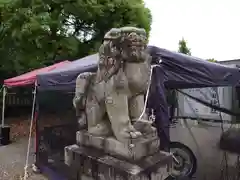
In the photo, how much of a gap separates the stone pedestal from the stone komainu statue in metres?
0.08

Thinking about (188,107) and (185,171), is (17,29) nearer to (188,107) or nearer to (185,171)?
(188,107)

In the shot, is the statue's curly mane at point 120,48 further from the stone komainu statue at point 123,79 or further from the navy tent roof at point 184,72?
the navy tent roof at point 184,72

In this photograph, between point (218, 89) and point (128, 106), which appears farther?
point (218, 89)

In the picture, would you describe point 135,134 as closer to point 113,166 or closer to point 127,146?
point 127,146

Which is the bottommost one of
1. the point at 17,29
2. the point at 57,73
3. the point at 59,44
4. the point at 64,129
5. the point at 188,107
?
the point at 64,129

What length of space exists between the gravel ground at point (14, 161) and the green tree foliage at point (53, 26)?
3079 millimetres

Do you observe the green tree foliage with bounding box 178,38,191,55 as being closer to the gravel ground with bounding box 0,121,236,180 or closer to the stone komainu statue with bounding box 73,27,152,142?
the gravel ground with bounding box 0,121,236,180

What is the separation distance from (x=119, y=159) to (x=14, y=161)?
4.47 m

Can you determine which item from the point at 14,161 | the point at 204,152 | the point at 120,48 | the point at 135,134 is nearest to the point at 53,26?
the point at 14,161

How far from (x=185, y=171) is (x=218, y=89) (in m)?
1.68

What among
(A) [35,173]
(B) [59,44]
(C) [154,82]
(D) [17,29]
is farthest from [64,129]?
(D) [17,29]

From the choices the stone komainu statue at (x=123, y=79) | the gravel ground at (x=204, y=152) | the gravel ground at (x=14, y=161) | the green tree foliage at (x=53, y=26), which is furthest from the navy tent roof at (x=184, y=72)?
the green tree foliage at (x=53, y=26)

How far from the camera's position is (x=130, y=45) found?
1.76 metres

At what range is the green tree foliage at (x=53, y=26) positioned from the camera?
7961 mm
